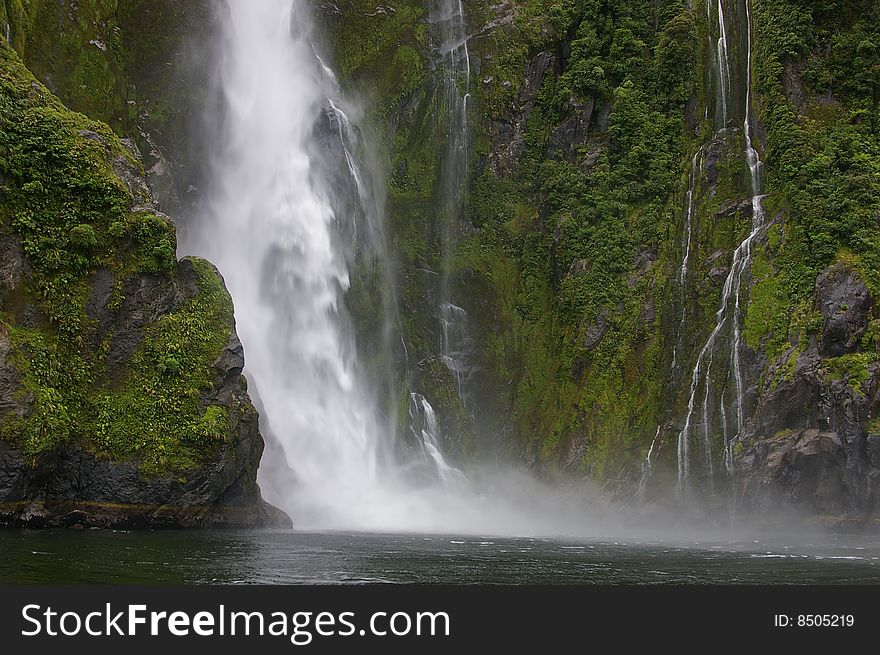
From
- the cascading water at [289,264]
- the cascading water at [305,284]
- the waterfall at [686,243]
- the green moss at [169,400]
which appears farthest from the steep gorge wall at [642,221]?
the green moss at [169,400]

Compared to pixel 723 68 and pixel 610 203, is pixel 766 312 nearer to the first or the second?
pixel 610 203

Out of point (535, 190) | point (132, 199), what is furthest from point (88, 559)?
point (535, 190)

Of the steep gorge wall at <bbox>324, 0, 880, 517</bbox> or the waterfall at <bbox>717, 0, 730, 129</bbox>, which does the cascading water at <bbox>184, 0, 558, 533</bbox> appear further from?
the waterfall at <bbox>717, 0, 730, 129</bbox>

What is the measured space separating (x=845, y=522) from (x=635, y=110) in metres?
23.7

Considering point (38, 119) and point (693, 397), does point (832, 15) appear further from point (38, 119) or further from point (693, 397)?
point (38, 119)

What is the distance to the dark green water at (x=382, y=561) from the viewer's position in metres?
15.2

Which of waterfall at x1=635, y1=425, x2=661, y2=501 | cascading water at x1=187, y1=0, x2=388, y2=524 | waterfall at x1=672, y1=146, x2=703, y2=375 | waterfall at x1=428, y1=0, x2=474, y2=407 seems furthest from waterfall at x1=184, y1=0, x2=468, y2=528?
waterfall at x1=672, y1=146, x2=703, y2=375

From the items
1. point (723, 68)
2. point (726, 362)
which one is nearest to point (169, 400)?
point (726, 362)

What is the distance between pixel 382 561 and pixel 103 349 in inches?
508

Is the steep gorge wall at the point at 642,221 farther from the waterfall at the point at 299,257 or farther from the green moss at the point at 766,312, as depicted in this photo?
the waterfall at the point at 299,257

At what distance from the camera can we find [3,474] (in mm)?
22406

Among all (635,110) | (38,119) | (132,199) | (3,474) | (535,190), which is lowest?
(3,474)

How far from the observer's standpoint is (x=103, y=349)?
26453mm

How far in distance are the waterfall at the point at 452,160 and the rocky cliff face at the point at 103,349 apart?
17.3 meters
